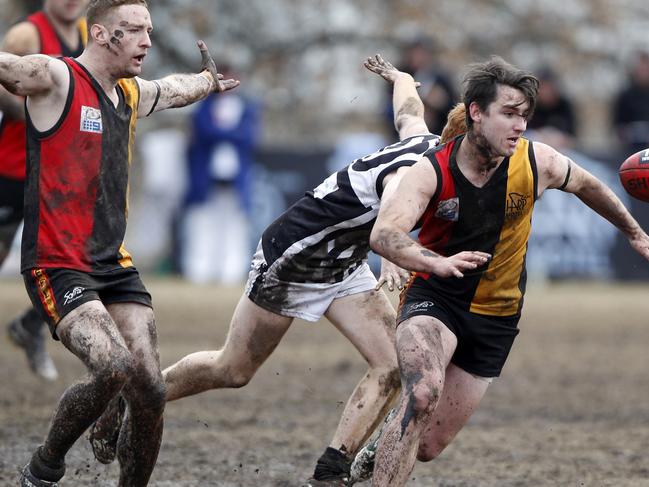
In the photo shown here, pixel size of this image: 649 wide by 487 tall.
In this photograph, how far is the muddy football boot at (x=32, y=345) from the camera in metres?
9.34

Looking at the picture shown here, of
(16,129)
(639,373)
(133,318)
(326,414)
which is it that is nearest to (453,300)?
(133,318)

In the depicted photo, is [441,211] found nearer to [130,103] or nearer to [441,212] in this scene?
[441,212]

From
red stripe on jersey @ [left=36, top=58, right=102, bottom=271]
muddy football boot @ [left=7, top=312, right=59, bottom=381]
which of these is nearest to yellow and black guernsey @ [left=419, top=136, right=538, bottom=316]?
red stripe on jersey @ [left=36, top=58, right=102, bottom=271]

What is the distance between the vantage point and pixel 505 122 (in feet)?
18.6

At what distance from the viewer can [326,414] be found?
8.91 metres

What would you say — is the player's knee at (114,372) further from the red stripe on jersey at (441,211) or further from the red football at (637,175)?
the red football at (637,175)

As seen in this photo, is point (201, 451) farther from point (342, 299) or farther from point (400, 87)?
point (400, 87)

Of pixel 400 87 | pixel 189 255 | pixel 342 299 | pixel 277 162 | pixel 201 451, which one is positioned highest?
pixel 400 87

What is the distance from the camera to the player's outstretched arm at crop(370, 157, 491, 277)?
17.2 feet

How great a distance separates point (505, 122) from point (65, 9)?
376 centimetres

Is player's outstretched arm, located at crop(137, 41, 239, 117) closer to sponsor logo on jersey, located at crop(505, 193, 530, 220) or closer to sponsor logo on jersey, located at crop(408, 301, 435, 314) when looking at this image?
sponsor logo on jersey, located at crop(408, 301, 435, 314)

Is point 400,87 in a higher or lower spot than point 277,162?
higher

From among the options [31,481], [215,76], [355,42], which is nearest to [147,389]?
[31,481]

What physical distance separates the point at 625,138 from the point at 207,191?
5984mm
